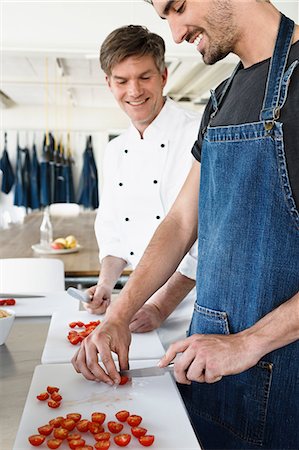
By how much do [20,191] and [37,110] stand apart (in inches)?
63.6

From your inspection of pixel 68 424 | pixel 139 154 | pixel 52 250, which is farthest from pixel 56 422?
pixel 52 250

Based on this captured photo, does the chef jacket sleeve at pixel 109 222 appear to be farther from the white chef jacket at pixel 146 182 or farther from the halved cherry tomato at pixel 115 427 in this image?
the halved cherry tomato at pixel 115 427

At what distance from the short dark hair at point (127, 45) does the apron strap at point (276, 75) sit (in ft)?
2.77

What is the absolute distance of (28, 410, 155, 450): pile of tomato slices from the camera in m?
1.00

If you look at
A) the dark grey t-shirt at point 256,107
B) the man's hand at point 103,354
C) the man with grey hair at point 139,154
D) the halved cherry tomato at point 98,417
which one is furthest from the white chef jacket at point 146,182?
the halved cherry tomato at point 98,417

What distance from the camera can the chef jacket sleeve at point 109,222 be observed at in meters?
2.25

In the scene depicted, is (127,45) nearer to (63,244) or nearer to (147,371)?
(147,371)

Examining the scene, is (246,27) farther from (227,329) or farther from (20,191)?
(20,191)

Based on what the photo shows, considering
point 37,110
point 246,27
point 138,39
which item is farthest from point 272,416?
point 37,110

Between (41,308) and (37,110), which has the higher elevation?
(37,110)

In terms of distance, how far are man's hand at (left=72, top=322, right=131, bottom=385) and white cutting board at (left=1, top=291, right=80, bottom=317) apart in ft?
1.67

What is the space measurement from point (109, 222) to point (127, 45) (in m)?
0.69

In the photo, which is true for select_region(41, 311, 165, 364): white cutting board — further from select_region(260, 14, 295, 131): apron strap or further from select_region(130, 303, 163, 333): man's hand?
select_region(260, 14, 295, 131): apron strap

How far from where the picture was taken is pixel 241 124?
1.31m
